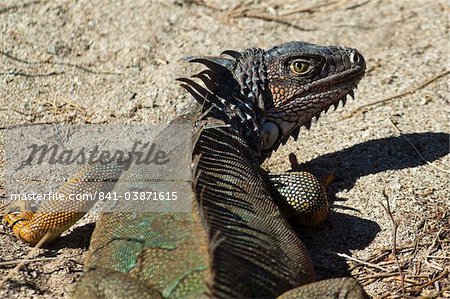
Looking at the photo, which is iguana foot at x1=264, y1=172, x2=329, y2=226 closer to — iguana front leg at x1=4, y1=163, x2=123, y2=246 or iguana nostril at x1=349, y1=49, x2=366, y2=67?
iguana nostril at x1=349, y1=49, x2=366, y2=67

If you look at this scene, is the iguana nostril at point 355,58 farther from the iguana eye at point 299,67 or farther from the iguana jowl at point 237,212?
the iguana eye at point 299,67

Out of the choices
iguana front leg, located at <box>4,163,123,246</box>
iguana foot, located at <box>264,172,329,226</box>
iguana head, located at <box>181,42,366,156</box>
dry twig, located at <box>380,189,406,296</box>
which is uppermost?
iguana head, located at <box>181,42,366,156</box>

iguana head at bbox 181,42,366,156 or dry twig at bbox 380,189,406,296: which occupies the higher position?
iguana head at bbox 181,42,366,156

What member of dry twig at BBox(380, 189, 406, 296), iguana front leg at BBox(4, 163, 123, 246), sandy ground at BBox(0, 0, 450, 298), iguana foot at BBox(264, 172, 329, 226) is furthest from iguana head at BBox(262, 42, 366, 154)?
iguana front leg at BBox(4, 163, 123, 246)

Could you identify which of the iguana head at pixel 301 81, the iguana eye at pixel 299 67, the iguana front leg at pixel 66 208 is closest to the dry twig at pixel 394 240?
the iguana head at pixel 301 81

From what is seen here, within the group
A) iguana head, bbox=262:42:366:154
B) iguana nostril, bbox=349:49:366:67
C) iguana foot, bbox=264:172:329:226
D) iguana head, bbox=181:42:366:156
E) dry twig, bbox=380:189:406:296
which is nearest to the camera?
dry twig, bbox=380:189:406:296

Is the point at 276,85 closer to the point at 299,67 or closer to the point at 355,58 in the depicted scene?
the point at 299,67

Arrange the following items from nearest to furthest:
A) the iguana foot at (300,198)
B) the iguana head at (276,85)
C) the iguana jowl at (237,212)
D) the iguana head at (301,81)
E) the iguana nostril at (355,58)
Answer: the iguana jowl at (237,212), the iguana foot at (300,198), the iguana head at (276,85), the iguana head at (301,81), the iguana nostril at (355,58)
